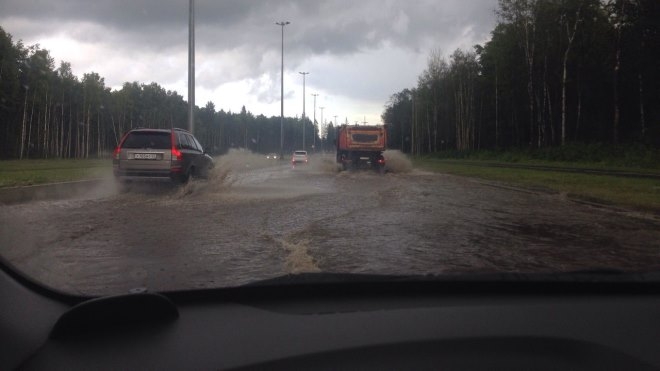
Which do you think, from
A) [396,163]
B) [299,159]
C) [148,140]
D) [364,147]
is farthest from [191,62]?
[299,159]

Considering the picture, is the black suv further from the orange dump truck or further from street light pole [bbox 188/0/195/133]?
the orange dump truck

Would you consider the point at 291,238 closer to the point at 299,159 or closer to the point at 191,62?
the point at 191,62

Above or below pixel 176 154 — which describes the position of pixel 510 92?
above

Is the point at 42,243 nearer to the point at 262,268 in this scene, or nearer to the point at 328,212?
the point at 262,268

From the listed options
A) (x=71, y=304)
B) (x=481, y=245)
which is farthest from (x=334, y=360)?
(x=481, y=245)

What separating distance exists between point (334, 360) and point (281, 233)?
660 cm

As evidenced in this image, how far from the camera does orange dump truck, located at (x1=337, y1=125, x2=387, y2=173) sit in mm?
31156

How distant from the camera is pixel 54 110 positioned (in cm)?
3988

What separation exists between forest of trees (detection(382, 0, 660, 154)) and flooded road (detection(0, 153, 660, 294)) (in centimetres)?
2384

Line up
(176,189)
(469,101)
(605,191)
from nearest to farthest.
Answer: (176,189) < (605,191) < (469,101)

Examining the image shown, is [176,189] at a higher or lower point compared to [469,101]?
lower

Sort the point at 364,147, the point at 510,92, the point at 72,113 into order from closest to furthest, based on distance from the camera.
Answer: the point at 364,147, the point at 72,113, the point at 510,92

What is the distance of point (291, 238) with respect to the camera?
323 inches

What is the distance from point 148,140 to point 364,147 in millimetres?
17861
